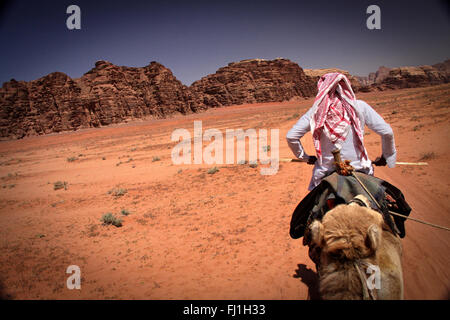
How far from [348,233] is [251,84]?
9689 centimetres

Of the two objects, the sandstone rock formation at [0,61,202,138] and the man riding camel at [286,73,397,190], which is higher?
the sandstone rock formation at [0,61,202,138]

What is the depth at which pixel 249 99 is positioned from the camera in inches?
3617

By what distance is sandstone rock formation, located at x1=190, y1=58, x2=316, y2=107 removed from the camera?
303 feet

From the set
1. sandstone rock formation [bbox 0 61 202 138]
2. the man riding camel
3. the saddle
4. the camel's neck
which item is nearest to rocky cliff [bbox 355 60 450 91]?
sandstone rock formation [bbox 0 61 202 138]

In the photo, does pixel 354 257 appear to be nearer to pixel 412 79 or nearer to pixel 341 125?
pixel 341 125

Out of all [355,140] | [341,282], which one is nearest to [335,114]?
[355,140]

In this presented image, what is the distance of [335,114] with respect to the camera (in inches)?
110

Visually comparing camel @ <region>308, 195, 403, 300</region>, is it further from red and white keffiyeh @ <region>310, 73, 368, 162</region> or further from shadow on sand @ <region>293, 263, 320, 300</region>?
shadow on sand @ <region>293, 263, 320, 300</region>

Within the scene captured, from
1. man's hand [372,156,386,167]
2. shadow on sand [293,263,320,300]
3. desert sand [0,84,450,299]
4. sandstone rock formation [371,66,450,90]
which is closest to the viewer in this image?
man's hand [372,156,386,167]

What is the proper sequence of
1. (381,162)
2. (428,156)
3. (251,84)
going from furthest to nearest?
(251,84) → (428,156) → (381,162)

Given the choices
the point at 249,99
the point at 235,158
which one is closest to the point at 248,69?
the point at 249,99

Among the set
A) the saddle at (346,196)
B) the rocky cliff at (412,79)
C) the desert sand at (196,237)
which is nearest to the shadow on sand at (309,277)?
the desert sand at (196,237)

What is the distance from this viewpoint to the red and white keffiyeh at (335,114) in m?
2.74
